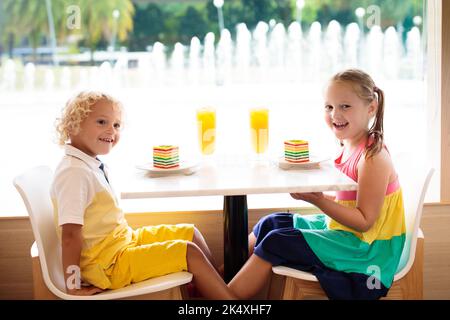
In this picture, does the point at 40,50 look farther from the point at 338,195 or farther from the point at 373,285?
the point at 373,285

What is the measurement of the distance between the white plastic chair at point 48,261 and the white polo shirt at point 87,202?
2.3 inches

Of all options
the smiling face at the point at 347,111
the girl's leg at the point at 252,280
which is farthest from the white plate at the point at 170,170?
the smiling face at the point at 347,111

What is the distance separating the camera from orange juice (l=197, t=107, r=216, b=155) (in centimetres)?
228

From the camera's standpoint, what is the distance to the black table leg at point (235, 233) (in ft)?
7.17

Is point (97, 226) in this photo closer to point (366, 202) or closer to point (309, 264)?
point (309, 264)

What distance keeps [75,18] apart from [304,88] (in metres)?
0.92

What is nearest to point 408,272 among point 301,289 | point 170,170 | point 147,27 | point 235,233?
point 301,289

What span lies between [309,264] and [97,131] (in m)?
0.73

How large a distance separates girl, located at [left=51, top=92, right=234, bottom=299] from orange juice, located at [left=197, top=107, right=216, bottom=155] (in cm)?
31

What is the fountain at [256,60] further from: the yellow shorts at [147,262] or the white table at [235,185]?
the yellow shorts at [147,262]

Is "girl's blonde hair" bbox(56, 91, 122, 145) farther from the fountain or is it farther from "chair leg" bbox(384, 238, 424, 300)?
"chair leg" bbox(384, 238, 424, 300)

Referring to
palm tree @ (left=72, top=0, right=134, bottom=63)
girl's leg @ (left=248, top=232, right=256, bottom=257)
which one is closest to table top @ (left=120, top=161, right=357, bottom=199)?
girl's leg @ (left=248, top=232, right=256, bottom=257)
